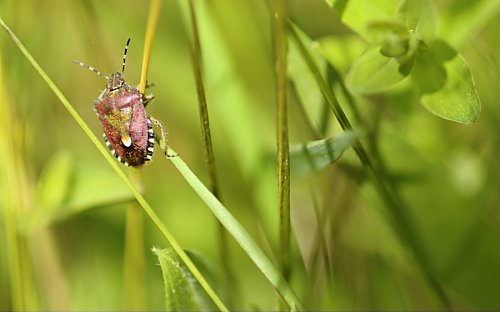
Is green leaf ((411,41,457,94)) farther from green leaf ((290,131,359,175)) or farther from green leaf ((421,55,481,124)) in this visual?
green leaf ((290,131,359,175))

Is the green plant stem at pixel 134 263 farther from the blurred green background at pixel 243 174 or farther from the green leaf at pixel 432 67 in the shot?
the green leaf at pixel 432 67

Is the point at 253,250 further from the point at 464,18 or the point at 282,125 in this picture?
the point at 464,18

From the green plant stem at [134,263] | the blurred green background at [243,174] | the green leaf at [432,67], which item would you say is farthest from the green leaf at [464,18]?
the green plant stem at [134,263]

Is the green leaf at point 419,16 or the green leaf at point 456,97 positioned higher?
the green leaf at point 419,16

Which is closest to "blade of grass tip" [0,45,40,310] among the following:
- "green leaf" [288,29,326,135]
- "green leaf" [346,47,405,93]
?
"green leaf" [288,29,326,135]

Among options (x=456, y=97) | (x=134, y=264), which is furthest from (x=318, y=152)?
Answer: (x=134, y=264)

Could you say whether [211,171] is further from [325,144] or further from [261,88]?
[261,88]

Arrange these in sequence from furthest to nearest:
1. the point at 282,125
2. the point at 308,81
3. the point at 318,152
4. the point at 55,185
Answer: the point at 55,185 → the point at 308,81 → the point at 318,152 → the point at 282,125
